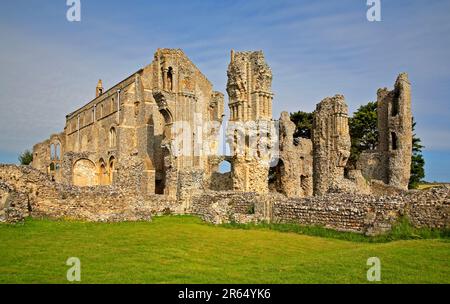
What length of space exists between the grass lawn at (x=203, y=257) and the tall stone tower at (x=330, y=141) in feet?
59.9

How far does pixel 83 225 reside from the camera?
15.8 metres

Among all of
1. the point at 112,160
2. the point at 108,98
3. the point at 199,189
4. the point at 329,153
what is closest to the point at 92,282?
the point at 199,189

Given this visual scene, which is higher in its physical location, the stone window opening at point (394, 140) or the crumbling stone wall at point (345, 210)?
the stone window opening at point (394, 140)

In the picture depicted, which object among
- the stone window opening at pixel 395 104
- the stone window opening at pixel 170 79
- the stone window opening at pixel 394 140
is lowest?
the stone window opening at pixel 394 140

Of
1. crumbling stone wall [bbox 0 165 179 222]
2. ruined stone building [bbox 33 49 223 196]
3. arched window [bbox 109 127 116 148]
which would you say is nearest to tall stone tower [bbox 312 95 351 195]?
ruined stone building [bbox 33 49 223 196]

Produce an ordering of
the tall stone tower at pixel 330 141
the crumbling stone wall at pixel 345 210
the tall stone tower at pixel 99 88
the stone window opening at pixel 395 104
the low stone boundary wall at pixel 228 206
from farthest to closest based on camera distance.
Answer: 1. the tall stone tower at pixel 99 88
2. the stone window opening at pixel 395 104
3. the tall stone tower at pixel 330 141
4. the low stone boundary wall at pixel 228 206
5. the crumbling stone wall at pixel 345 210

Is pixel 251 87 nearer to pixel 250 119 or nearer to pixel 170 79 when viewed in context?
pixel 250 119

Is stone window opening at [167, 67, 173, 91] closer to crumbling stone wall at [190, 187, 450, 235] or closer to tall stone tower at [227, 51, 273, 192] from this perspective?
tall stone tower at [227, 51, 273, 192]

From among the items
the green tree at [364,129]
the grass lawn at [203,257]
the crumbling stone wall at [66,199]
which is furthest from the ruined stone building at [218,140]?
the green tree at [364,129]

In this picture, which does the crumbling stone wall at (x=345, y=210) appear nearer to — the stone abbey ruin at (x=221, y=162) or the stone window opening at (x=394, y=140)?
the stone abbey ruin at (x=221, y=162)

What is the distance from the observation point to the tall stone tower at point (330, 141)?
102ft

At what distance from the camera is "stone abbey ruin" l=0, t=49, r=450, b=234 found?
1515cm
